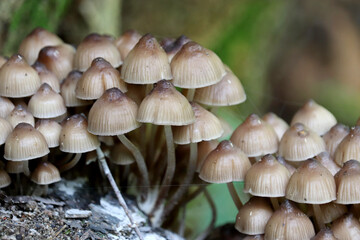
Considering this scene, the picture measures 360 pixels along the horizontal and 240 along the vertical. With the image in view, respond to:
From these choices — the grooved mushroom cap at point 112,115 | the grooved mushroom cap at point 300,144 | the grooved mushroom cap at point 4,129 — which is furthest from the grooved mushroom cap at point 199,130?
the grooved mushroom cap at point 4,129

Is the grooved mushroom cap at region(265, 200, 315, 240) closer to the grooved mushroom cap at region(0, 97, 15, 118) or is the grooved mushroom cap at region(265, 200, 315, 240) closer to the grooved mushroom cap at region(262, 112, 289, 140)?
the grooved mushroom cap at region(262, 112, 289, 140)

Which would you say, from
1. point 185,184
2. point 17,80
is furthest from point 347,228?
point 17,80

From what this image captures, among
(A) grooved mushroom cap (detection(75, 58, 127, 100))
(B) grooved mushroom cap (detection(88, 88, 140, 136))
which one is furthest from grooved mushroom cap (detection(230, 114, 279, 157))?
(A) grooved mushroom cap (detection(75, 58, 127, 100))

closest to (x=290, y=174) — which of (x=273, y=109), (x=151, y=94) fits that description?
(x=151, y=94)

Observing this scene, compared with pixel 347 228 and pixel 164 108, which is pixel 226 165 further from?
pixel 347 228

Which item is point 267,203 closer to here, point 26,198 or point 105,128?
point 105,128

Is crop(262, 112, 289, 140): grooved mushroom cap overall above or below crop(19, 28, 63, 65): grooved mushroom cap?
below
